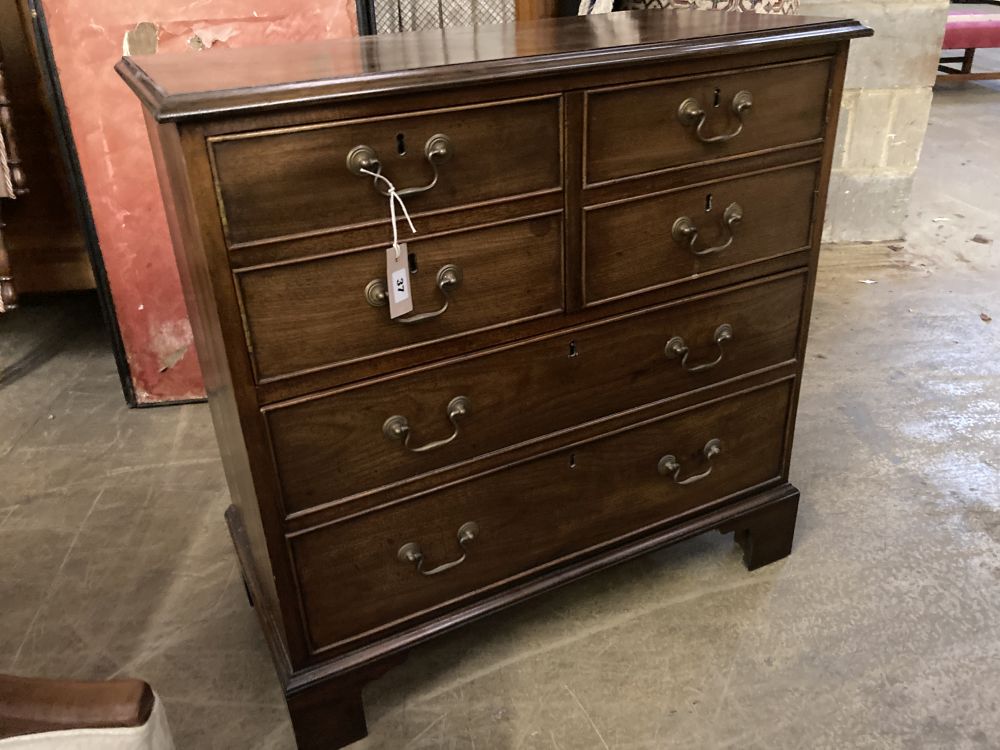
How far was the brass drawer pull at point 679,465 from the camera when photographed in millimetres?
1568

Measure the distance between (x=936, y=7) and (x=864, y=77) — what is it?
1.07ft

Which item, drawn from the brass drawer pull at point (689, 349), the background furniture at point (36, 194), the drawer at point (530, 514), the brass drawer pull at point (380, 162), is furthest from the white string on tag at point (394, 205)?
the background furniture at point (36, 194)

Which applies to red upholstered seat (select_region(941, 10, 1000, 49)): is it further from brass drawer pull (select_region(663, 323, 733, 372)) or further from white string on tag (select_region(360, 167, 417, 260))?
white string on tag (select_region(360, 167, 417, 260))

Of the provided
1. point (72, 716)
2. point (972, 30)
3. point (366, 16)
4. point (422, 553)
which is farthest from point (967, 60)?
point (72, 716)

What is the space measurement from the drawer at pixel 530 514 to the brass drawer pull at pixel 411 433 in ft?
0.30

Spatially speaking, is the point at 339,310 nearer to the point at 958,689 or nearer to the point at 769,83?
the point at 769,83

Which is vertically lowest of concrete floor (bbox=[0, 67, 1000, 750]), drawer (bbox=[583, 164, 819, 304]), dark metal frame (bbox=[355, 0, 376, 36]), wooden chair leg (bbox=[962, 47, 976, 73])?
concrete floor (bbox=[0, 67, 1000, 750])

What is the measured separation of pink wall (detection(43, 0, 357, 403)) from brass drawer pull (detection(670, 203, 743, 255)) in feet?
4.13

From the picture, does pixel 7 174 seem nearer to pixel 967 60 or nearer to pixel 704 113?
pixel 704 113

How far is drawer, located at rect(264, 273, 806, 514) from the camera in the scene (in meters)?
1.21

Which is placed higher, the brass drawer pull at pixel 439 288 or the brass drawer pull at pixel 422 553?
the brass drawer pull at pixel 439 288

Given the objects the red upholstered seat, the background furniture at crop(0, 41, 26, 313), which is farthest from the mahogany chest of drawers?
the red upholstered seat

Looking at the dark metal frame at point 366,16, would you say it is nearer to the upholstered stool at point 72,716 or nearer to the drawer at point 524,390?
the drawer at point 524,390

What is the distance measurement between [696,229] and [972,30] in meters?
5.36
